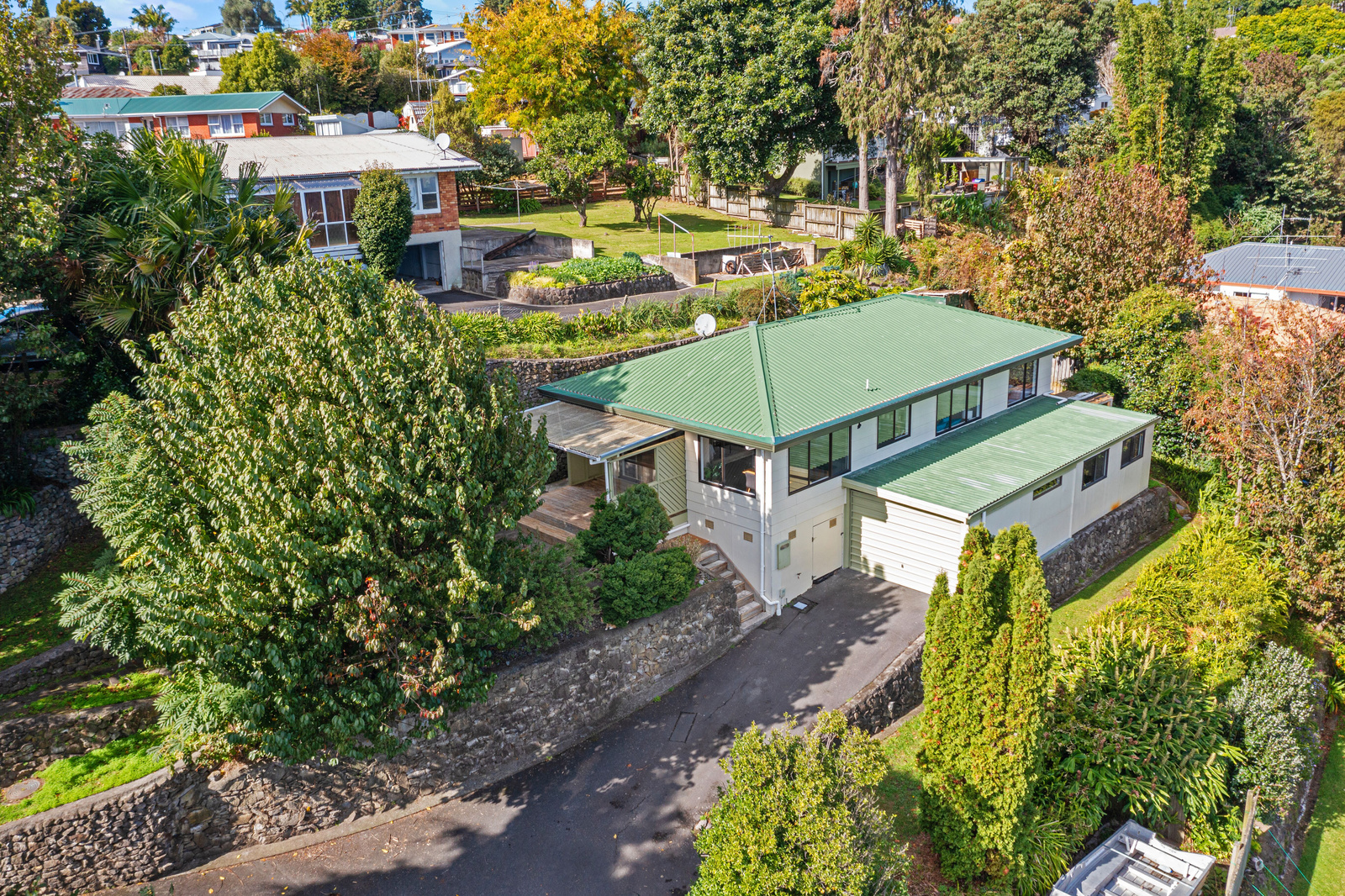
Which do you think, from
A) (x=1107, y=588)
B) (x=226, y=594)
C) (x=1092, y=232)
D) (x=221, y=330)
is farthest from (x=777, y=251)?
(x=226, y=594)

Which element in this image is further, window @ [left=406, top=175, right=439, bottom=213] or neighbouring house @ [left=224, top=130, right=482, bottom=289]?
window @ [left=406, top=175, right=439, bottom=213]

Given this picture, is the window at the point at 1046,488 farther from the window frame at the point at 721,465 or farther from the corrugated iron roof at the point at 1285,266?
the corrugated iron roof at the point at 1285,266

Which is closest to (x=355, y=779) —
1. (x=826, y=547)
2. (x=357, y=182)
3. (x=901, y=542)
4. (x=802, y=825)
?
(x=802, y=825)

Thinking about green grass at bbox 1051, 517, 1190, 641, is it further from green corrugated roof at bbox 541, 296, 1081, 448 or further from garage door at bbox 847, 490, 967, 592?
green corrugated roof at bbox 541, 296, 1081, 448

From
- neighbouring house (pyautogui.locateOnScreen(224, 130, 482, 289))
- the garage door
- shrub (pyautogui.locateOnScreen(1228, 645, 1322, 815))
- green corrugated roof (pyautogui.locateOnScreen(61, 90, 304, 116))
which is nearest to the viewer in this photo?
shrub (pyautogui.locateOnScreen(1228, 645, 1322, 815))

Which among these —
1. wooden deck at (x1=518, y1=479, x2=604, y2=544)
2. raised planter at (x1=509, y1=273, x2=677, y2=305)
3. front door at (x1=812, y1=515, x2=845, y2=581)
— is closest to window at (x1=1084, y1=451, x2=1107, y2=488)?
front door at (x1=812, y1=515, x2=845, y2=581)

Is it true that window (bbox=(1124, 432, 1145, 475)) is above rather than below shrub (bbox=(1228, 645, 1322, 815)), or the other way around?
above

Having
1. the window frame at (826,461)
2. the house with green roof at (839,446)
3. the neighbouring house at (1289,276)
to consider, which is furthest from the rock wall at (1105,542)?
the neighbouring house at (1289,276)
